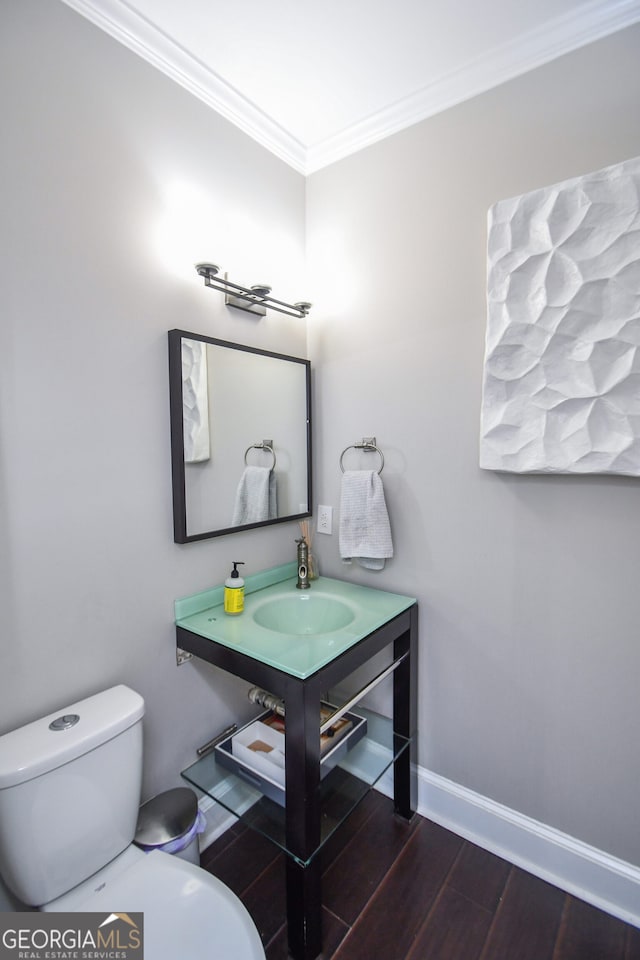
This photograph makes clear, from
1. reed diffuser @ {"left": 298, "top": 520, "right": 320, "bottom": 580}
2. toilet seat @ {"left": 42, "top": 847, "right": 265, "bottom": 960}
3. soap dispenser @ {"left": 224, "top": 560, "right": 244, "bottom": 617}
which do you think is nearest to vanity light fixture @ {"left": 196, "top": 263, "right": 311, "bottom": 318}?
reed diffuser @ {"left": 298, "top": 520, "right": 320, "bottom": 580}

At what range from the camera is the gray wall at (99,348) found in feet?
3.60

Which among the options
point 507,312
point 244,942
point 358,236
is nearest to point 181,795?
point 244,942

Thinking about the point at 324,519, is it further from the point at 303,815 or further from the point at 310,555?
the point at 303,815

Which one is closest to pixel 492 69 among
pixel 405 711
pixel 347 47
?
pixel 347 47

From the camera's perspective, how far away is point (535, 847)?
1454 mm

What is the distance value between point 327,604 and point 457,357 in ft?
3.40

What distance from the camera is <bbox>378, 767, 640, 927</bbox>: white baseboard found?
132 centimetres

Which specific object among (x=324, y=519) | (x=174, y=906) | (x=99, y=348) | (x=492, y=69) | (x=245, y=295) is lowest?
(x=174, y=906)

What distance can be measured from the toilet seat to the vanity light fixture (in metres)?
1.60

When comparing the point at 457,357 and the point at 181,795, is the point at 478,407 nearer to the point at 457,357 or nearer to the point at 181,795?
the point at 457,357

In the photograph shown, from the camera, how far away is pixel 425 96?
1.54 m

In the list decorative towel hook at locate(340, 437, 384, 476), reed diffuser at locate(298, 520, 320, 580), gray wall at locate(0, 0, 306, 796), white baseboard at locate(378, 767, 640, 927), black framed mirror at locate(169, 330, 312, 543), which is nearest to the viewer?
gray wall at locate(0, 0, 306, 796)

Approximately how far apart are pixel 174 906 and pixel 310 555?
1.18 meters

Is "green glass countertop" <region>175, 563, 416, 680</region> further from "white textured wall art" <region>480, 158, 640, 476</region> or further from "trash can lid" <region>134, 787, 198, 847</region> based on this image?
"white textured wall art" <region>480, 158, 640, 476</region>
